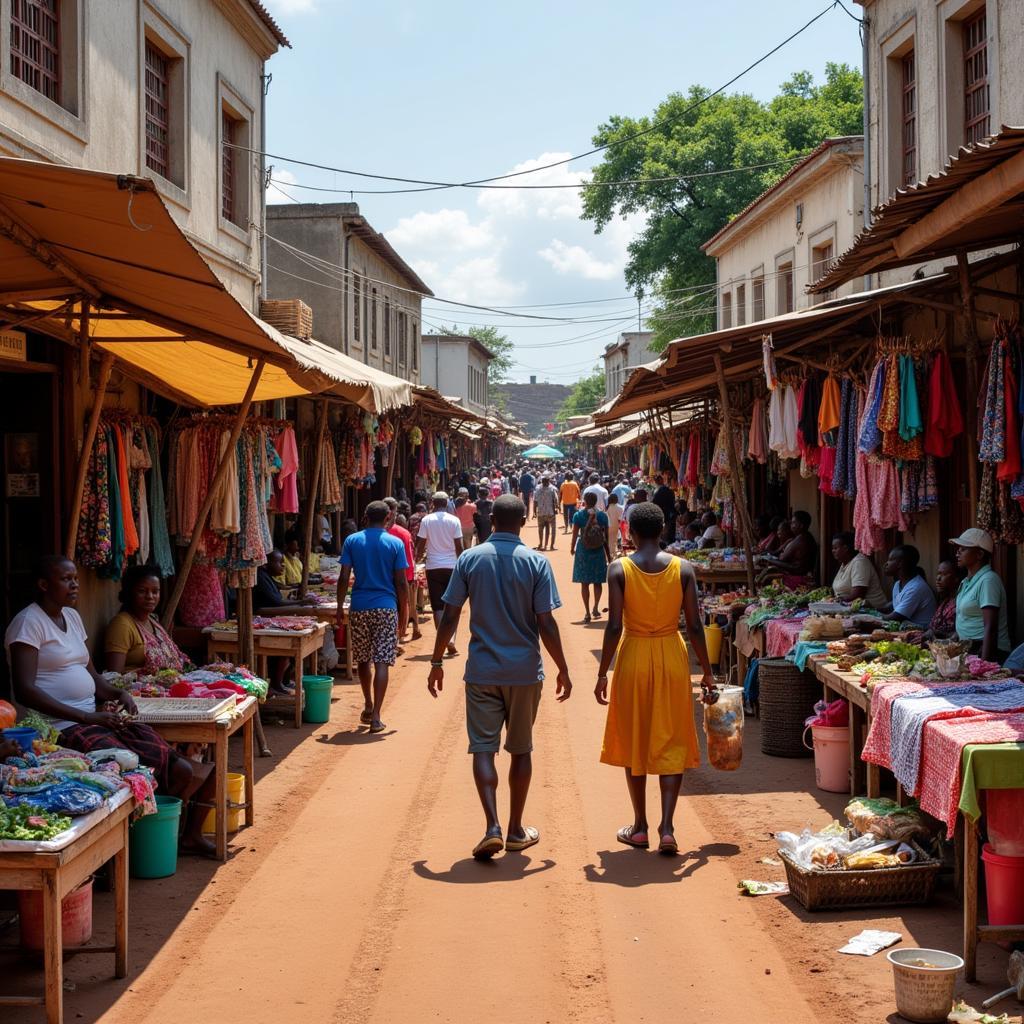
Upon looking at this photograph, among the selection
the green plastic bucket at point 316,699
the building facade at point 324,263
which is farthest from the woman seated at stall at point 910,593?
the building facade at point 324,263

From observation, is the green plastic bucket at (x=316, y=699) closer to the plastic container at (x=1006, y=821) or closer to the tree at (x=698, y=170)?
the plastic container at (x=1006, y=821)

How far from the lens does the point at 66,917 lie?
218 inches

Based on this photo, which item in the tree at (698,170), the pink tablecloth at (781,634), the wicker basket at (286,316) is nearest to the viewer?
the pink tablecloth at (781,634)

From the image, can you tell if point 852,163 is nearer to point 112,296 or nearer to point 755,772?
point 755,772

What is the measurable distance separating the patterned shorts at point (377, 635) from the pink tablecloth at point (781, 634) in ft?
11.0

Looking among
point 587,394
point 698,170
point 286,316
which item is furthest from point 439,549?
point 587,394

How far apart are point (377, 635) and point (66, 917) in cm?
527

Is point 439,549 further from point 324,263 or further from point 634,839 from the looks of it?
point 324,263

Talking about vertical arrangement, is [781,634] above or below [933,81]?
below

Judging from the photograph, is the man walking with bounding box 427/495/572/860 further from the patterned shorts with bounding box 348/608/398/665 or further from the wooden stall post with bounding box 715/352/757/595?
the wooden stall post with bounding box 715/352/757/595

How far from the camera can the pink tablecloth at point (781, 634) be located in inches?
405

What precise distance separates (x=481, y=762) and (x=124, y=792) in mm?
2187

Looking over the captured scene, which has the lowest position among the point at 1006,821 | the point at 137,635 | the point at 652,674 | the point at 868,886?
the point at 868,886

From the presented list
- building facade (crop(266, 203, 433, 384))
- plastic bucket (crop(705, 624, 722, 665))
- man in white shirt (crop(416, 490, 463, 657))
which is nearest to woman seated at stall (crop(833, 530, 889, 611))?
plastic bucket (crop(705, 624, 722, 665))
